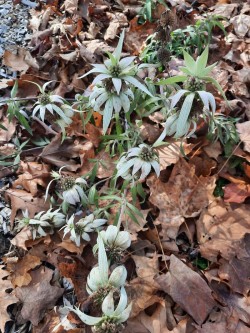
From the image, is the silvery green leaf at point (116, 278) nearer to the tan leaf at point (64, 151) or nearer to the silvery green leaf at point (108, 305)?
the silvery green leaf at point (108, 305)

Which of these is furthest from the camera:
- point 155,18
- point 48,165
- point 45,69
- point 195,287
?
point 155,18

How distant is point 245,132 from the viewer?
225 cm

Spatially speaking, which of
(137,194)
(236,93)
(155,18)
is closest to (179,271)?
(137,194)

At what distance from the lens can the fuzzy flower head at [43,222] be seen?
2053mm

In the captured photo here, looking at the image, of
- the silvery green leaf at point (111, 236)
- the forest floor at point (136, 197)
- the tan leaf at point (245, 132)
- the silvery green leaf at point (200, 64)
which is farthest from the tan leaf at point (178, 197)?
the silvery green leaf at point (200, 64)

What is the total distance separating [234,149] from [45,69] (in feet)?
4.78

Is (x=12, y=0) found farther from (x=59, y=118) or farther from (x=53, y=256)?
(x=53, y=256)

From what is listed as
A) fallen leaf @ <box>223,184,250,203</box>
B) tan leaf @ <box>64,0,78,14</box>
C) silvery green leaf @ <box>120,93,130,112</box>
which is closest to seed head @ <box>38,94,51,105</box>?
silvery green leaf @ <box>120,93,130,112</box>

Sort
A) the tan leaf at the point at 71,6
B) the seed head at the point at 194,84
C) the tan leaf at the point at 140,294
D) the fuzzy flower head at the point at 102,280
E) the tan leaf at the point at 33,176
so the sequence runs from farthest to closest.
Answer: the tan leaf at the point at 71,6 < the tan leaf at the point at 33,176 < the tan leaf at the point at 140,294 < the seed head at the point at 194,84 < the fuzzy flower head at the point at 102,280

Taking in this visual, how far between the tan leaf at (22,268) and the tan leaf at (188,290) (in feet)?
2.11

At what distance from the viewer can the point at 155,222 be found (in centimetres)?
207

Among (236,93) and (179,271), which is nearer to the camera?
(179,271)

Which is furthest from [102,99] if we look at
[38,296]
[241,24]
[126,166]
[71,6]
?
[71,6]

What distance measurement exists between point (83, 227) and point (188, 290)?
57 centimetres
